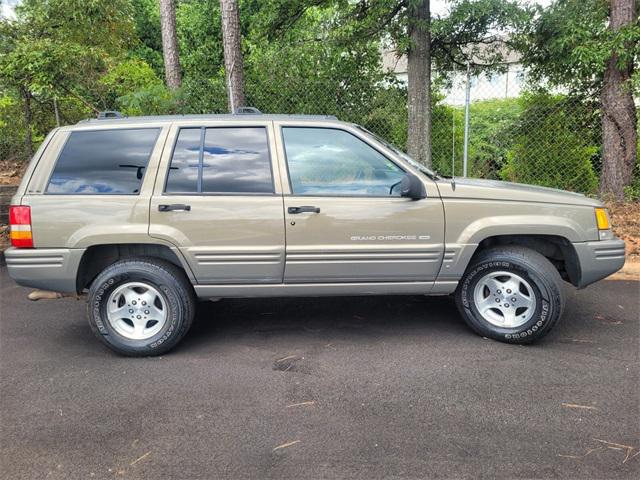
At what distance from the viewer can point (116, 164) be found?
4141 millimetres

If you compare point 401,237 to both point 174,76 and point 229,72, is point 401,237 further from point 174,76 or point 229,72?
point 174,76

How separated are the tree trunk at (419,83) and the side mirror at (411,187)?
4487mm

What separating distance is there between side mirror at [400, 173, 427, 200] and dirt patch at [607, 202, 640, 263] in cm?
386

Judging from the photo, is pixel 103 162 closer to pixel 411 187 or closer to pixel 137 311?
pixel 137 311

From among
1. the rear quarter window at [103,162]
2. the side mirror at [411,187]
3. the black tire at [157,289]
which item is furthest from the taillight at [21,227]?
the side mirror at [411,187]

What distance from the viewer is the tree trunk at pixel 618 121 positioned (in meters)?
7.65

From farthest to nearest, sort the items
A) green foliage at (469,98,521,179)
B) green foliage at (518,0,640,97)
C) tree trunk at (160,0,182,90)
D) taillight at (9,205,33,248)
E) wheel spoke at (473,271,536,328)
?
1. tree trunk at (160,0,182,90)
2. green foliage at (469,98,521,179)
3. green foliage at (518,0,640,97)
4. wheel spoke at (473,271,536,328)
5. taillight at (9,205,33,248)

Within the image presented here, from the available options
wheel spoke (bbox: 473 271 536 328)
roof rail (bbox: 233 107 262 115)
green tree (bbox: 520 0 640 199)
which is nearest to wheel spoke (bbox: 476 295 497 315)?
wheel spoke (bbox: 473 271 536 328)

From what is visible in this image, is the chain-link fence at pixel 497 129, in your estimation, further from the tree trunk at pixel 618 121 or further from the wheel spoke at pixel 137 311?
the wheel spoke at pixel 137 311

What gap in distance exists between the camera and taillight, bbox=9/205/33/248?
4.01 metres

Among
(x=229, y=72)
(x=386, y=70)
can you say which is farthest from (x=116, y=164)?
(x=386, y=70)

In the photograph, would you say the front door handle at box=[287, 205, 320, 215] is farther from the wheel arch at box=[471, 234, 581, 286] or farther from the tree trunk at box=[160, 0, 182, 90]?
the tree trunk at box=[160, 0, 182, 90]

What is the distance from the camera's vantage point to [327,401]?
336 cm

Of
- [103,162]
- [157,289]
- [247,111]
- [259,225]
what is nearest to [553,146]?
[247,111]
